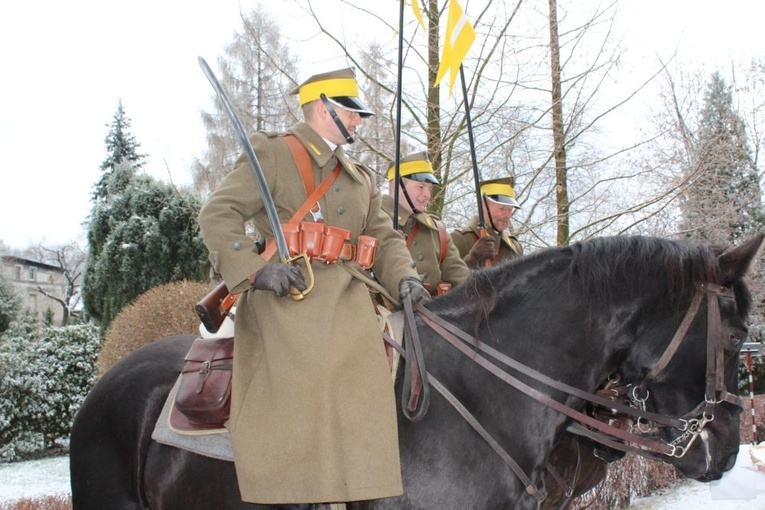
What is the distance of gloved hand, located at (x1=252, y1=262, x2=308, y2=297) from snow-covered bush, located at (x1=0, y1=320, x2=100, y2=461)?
400 inches

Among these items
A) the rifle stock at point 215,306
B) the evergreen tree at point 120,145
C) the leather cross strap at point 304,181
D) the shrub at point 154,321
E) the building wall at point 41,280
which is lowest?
the building wall at point 41,280

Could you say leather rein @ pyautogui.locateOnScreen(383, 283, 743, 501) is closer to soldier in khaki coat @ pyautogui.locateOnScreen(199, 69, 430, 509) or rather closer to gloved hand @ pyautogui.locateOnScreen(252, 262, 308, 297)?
soldier in khaki coat @ pyautogui.locateOnScreen(199, 69, 430, 509)

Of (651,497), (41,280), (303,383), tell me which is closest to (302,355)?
(303,383)

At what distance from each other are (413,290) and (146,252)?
1063 cm

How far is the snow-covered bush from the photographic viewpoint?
1144 cm

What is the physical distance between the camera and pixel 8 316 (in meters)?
15.3

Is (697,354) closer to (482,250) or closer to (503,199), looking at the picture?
(482,250)

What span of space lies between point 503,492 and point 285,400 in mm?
929

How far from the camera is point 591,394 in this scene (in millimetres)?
2922

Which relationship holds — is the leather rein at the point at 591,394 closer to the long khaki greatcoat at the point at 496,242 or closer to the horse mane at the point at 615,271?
the horse mane at the point at 615,271

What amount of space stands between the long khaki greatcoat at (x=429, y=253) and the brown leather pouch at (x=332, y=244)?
2623mm

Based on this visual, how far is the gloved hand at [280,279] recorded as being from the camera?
2.78 meters

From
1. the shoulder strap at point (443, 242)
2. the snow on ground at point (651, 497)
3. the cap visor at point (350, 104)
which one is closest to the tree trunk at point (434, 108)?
the shoulder strap at point (443, 242)

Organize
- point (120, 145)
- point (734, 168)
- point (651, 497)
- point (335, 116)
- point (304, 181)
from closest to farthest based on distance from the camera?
point (304, 181), point (335, 116), point (651, 497), point (734, 168), point (120, 145)
